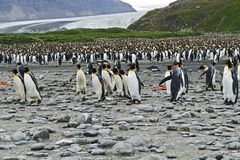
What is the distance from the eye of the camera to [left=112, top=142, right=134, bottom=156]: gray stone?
19.0 feet

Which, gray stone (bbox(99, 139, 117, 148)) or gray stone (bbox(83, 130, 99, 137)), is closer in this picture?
gray stone (bbox(99, 139, 117, 148))

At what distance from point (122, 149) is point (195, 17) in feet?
282

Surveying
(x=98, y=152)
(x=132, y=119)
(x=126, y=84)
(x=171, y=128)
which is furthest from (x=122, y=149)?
(x=126, y=84)

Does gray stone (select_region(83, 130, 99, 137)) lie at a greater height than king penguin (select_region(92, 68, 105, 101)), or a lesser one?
lesser

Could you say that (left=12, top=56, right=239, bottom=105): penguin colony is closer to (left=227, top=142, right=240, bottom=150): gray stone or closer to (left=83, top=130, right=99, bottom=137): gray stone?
(left=83, top=130, right=99, bottom=137): gray stone

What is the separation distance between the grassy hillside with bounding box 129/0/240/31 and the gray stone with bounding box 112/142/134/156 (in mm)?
66023

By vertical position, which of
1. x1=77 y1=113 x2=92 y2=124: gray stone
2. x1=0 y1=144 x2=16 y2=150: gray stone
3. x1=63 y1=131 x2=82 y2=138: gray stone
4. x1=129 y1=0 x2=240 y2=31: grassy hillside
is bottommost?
x1=0 y1=144 x2=16 y2=150: gray stone

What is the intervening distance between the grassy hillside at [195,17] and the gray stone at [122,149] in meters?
66.0

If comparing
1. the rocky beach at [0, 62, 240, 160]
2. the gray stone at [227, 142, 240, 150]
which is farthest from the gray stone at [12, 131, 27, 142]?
the gray stone at [227, 142, 240, 150]

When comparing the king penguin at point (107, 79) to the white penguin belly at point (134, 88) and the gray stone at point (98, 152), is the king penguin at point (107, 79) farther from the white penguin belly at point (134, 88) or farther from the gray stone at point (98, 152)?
the gray stone at point (98, 152)

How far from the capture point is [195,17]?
295 feet

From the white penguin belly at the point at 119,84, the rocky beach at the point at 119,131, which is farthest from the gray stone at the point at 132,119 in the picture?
the white penguin belly at the point at 119,84

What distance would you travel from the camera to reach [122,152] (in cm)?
580

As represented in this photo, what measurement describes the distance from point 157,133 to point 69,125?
1501 mm
